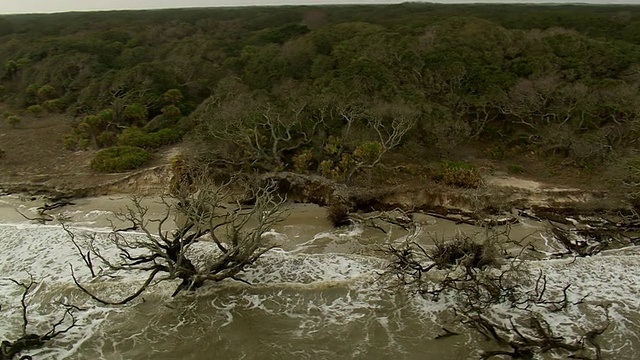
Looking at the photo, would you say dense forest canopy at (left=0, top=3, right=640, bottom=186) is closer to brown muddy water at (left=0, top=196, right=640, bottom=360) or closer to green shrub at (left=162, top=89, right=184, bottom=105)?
green shrub at (left=162, top=89, right=184, bottom=105)

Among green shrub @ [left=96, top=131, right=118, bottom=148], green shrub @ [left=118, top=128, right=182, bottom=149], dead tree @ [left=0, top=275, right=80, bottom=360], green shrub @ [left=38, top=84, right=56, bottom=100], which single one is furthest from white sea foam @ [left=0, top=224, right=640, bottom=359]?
green shrub @ [left=38, top=84, right=56, bottom=100]

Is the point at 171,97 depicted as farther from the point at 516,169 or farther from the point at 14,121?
the point at 516,169

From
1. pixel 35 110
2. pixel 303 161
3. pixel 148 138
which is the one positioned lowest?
pixel 303 161

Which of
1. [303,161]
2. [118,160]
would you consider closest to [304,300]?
[303,161]

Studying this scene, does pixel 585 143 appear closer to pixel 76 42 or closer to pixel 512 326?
pixel 512 326

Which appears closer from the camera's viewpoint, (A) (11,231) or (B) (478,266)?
(B) (478,266)

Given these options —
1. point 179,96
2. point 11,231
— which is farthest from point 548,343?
point 179,96

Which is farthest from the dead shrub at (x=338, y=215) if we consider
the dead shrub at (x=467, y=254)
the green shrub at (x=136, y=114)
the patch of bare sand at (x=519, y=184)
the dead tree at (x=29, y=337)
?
the green shrub at (x=136, y=114)
